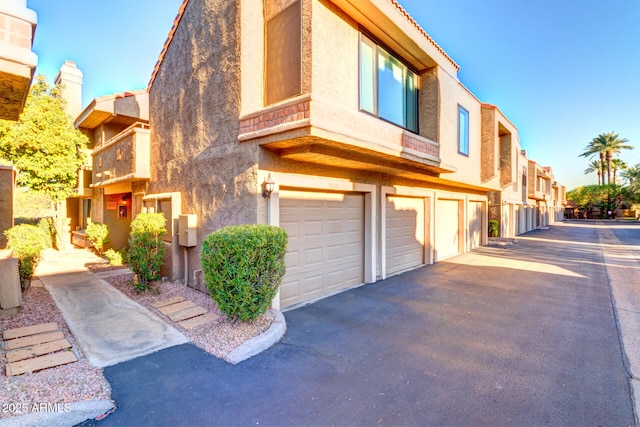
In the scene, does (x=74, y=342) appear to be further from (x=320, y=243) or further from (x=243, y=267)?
(x=320, y=243)

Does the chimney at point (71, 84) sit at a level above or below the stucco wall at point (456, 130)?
above

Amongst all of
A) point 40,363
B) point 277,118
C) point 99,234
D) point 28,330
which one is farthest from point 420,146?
point 99,234

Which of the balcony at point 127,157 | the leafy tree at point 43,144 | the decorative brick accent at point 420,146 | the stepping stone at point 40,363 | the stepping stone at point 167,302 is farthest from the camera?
the leafy tree at point 43,144

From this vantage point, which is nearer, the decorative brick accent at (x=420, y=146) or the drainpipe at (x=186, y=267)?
the decorative brick accent at (x=420, y=146)

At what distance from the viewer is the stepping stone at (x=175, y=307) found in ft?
19.2

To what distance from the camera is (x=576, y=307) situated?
21.2 feet

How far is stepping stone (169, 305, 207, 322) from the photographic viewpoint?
553 cm

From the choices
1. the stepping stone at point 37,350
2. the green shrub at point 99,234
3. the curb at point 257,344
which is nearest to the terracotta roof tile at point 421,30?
the curb at point 257,344

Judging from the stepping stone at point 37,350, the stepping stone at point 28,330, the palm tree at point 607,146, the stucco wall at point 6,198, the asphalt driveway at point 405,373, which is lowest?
the asphalt driveway at point 405,373

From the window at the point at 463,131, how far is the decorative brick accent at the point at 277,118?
8.55m

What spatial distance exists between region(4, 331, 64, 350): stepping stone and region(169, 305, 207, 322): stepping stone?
Answer: 1601mm

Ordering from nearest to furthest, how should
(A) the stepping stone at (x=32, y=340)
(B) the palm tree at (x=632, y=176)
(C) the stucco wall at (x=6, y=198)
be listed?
(A) the stepping stone at (x=32, y=340), (C) the stucco wall at (x=6, y=198), (B) the palm tree at (x=632, y=176)

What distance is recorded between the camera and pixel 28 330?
490 cm

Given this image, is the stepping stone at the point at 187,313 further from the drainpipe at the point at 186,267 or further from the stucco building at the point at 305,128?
the drainpipe at the point at 186,267
